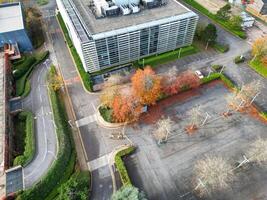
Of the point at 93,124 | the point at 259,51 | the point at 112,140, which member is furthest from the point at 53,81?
the point at 259,51

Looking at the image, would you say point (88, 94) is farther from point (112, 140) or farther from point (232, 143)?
point (232, 143)

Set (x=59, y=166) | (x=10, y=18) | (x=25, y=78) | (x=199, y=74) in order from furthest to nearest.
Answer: (x=10, y=18), (x=199, y=74), (x=25, y=78), (x=59, y=166)

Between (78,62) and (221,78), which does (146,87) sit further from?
(78,62)

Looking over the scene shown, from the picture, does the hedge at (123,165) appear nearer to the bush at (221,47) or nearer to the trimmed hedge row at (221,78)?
the trimmed hedge row at (221,78)

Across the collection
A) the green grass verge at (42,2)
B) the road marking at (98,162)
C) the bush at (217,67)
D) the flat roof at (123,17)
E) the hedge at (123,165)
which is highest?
the flat roof at (123,17)

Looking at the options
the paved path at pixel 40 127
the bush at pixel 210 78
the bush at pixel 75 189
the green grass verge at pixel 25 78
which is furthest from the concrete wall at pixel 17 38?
the bush at pixel 210 78

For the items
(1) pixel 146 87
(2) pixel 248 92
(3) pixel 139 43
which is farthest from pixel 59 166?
(2) pixel 248 92

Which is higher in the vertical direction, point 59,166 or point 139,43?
point 139,43
